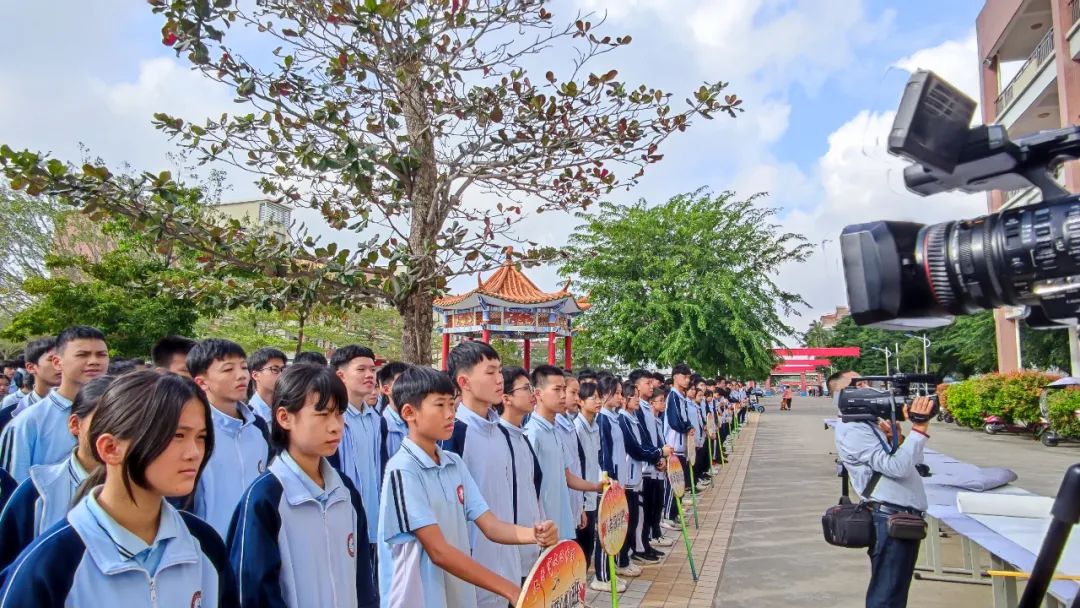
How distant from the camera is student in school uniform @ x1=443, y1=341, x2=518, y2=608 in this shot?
122 inches

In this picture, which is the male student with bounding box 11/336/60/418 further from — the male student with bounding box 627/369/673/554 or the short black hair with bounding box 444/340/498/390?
the male student with bounding box 627/369/673/554

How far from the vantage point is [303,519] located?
212 cm

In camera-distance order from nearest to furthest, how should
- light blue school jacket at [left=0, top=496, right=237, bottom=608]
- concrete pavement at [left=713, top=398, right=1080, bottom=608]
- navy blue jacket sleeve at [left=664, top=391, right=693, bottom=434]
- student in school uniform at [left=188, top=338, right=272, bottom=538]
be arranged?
light blue school jacket at [left=0, top=496, right=237, bottom=608]
student in school uniform at [left=188, top=338, right=272, bottom=538]
concrete pavement at [left=713, top=398, right=1080, bottom=608]
navy blue jacket sleeve at [left=664, top=391, right=693, bottom=434]

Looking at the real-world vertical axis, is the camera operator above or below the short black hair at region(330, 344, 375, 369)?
below

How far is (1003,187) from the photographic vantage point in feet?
4.84

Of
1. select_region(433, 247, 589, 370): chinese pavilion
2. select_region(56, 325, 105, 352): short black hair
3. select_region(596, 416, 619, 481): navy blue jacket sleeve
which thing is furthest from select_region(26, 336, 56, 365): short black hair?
select_region(433, 247, 589, 370): chinese pavilion

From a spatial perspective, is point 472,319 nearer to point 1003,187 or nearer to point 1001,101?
point 1003,187

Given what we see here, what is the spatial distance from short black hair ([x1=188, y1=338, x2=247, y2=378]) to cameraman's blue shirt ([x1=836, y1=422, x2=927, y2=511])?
10.5 ft

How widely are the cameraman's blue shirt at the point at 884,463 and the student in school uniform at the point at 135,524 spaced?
3.20 meters

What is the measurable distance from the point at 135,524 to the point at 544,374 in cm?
314

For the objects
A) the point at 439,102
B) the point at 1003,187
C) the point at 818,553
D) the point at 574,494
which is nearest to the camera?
the point at 1003,187

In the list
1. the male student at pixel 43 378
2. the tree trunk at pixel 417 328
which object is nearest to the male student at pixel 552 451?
the tree trunk at pixel 417 328

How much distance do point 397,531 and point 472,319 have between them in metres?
13.1

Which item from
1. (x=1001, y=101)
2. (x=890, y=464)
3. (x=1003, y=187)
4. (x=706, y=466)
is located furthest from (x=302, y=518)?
(x=1001, y=101)
